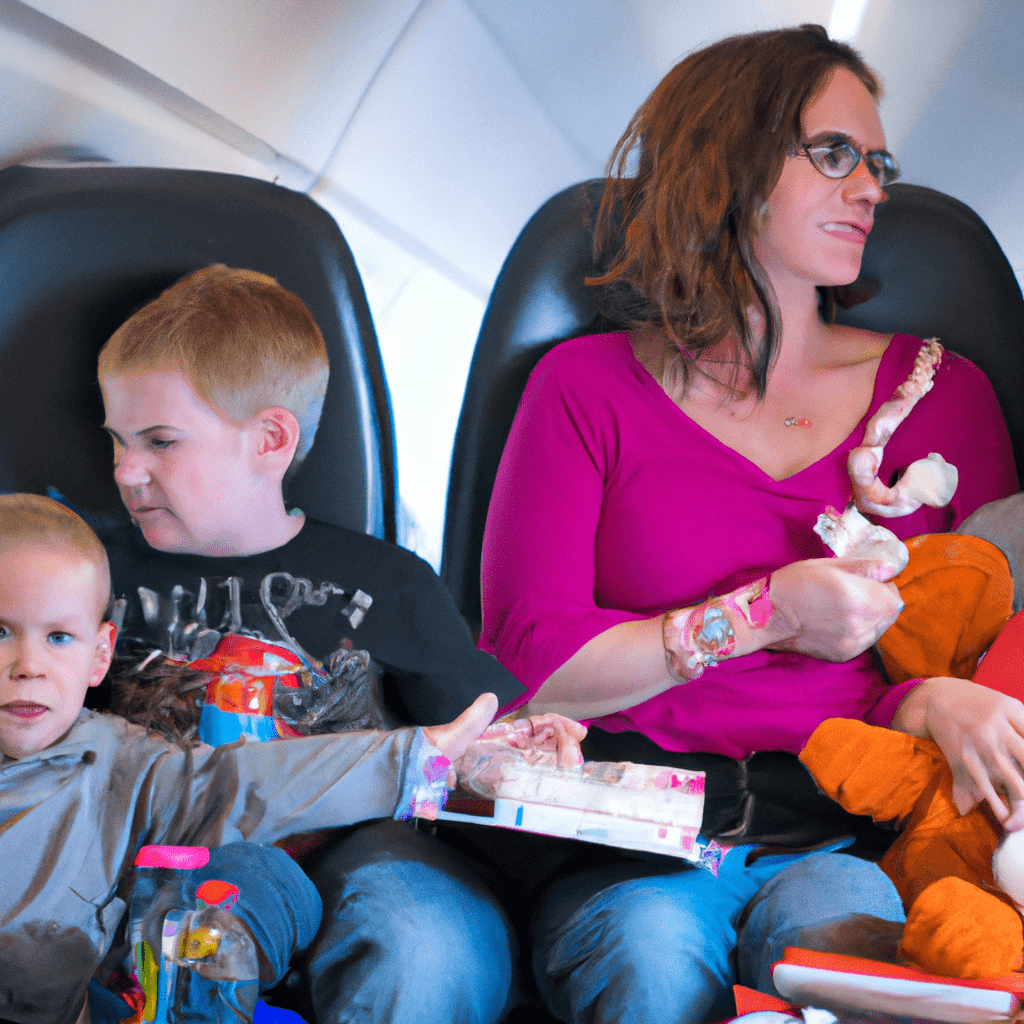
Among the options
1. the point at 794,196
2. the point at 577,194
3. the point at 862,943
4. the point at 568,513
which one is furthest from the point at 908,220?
the point at 862,943

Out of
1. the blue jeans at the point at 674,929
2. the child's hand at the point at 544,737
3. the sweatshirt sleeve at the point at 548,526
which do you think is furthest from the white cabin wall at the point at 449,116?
the blue jeans at the point at 674,929

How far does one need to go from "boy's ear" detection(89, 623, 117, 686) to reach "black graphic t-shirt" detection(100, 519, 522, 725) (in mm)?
23

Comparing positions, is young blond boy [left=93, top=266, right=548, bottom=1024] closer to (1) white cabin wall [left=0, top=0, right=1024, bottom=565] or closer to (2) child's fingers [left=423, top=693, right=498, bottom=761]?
(2) child's fingers [left=423, top=693, right=498, bottom=761]

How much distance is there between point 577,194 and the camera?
47.8 inches

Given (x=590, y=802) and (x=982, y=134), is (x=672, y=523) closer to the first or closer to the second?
(x=590, y=802)

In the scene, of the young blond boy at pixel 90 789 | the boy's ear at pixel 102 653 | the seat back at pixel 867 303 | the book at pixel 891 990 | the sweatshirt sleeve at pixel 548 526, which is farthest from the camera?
the seat back at pixel 867 303

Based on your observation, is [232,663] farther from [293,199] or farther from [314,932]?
[293,199]

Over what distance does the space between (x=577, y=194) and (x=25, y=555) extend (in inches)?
27.2

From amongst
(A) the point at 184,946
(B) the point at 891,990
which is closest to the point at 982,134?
(B) the point at 891,990

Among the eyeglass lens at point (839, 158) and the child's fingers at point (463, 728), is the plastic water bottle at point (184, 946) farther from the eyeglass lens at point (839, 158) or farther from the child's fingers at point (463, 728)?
the eyeglass lens at point (839, 158)

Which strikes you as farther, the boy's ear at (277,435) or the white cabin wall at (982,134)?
the white cabin wall at (982,134)

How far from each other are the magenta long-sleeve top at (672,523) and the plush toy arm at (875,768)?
0.08 meters

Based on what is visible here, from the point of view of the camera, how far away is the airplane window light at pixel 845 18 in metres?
1.20

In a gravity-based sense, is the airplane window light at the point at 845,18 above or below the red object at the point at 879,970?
above
